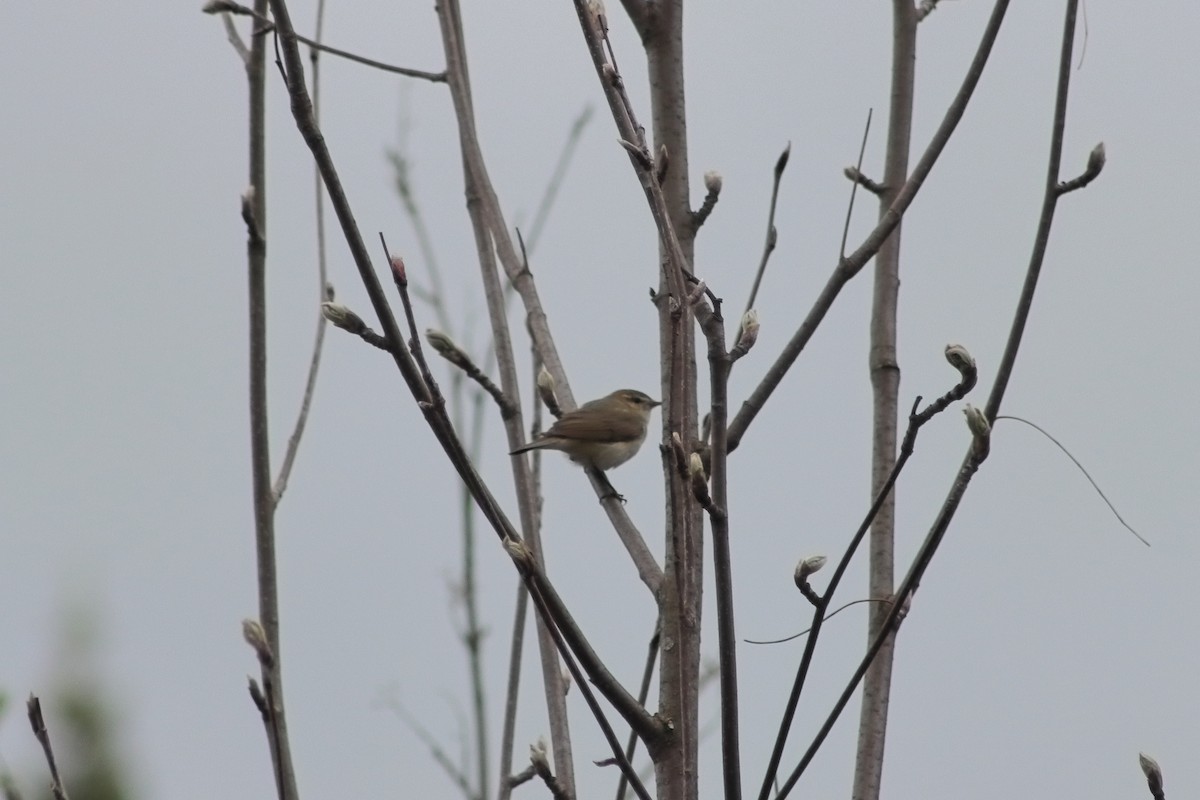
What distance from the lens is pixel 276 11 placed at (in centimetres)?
172

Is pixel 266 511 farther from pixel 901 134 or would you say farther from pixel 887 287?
pixel 901 134

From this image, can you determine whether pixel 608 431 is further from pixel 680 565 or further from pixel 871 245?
pixel 680 565

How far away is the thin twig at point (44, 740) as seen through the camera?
1855 mm

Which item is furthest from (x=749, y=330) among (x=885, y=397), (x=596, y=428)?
(x=596, y=428)

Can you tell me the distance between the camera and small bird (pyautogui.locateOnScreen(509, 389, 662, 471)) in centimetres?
635

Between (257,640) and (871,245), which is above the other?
(871,245)

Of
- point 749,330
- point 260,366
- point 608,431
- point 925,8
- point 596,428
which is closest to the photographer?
point 749,330

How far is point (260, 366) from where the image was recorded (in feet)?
8.24

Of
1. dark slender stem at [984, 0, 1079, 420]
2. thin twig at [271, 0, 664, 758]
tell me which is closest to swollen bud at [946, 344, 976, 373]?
dark slender stem at [984, 0, 1079, 420]

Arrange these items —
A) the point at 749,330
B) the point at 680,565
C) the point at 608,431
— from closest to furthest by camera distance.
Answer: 1. the point at 680,565
2. the point at 749,330
3. the point at 608,431

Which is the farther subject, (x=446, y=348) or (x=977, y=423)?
(x=446, y=348)

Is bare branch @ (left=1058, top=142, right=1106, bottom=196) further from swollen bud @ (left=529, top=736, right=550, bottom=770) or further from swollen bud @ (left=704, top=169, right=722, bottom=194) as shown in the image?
swollen bud @ (left=529, top=736, right=550, bottom=770)

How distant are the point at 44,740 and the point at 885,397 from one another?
1688 millimetres

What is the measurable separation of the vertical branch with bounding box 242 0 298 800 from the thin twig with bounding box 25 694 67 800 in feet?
1.13
